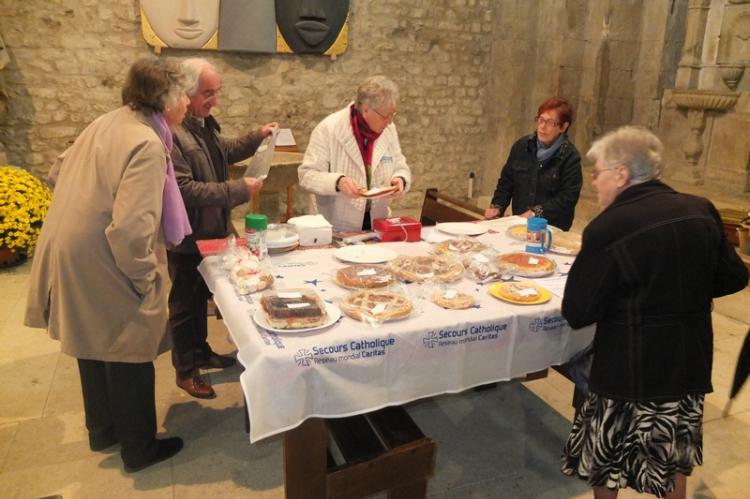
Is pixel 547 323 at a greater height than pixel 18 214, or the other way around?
pixel 547 323

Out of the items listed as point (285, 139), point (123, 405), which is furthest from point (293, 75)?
point (123, 405)

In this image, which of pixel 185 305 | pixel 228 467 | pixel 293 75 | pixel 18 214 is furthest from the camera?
pixel 293 75

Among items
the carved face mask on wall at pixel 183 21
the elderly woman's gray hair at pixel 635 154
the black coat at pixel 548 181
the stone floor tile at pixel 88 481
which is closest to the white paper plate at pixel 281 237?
the stone floor tile at pixel 88 481

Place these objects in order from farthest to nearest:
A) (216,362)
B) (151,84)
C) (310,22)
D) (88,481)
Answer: (310,22)
(216,362)
(88,481)
(151,84)

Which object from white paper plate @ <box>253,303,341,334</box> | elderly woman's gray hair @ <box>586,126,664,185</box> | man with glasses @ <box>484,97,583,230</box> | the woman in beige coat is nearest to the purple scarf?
the woman in beige coat

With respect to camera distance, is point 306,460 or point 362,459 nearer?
point 306,460

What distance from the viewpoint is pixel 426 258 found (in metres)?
2.52

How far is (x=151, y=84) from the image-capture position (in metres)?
2.18

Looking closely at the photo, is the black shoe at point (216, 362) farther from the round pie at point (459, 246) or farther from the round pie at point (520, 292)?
the round pie at point (520, 292)

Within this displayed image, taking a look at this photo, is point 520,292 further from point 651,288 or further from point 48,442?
point 48,442

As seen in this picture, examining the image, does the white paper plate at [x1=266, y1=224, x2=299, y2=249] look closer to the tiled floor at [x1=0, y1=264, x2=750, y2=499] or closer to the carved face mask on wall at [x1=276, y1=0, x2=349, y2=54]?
the tiled floor at [x1=0, y1=264, x2=750, y2=499]

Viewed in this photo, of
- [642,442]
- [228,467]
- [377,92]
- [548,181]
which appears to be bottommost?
[228,467]

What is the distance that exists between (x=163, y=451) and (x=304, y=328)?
4.13 feet

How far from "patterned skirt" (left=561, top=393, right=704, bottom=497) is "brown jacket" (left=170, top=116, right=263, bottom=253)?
5.89 feet
